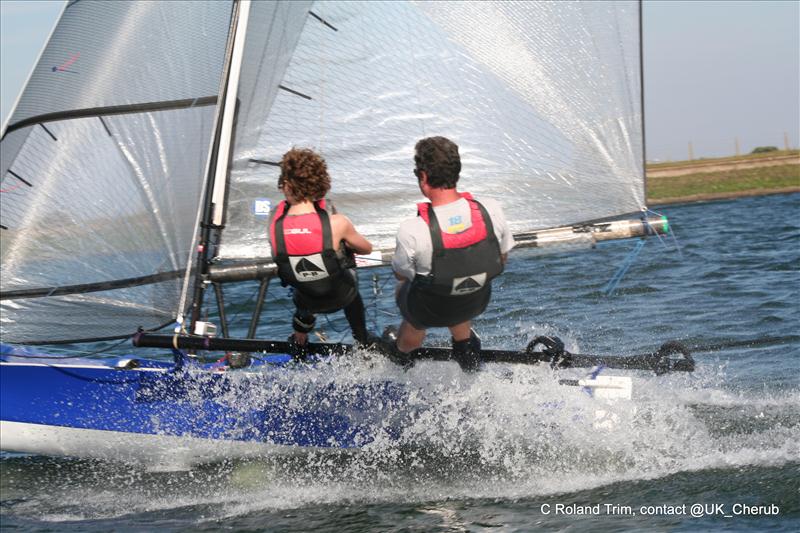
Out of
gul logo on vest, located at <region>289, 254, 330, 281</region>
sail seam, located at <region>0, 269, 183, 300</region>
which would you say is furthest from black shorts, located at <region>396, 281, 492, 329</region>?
sail seam, located at <region>0, 269, 183, 300</region>

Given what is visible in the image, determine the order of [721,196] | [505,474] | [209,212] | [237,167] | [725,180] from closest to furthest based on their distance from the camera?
1. [505,474]
2. [209,212]
3. [237,167]
4. [721,196]
5. [725,180]

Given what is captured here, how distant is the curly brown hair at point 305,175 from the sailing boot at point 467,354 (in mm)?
944

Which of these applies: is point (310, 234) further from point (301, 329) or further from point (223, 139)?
point (223, 139)

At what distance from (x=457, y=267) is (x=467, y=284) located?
0.10 metres

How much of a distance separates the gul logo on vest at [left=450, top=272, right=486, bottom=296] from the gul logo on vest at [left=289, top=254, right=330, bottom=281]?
61cm

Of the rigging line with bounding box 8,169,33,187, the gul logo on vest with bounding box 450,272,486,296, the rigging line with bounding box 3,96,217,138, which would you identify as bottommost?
the gul logo on vest with bounding box 450,272,486,296

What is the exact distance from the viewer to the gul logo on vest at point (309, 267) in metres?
4.47

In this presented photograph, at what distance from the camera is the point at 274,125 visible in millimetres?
5605

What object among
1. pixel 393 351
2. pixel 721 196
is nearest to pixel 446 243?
pixel 393 351

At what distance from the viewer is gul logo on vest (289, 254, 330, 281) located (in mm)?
4473

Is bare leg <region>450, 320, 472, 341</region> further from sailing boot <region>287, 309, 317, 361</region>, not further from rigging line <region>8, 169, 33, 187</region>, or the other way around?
rigging line <region>8, 169, 33, 187</region>

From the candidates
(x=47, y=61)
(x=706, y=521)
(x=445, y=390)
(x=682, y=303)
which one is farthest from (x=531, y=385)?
(x=682, y=303)

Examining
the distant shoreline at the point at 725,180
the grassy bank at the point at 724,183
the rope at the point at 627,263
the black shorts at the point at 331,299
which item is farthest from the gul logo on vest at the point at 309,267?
the grassy bank at the point at 724,183

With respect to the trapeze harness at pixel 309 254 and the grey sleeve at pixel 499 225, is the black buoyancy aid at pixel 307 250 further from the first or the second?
the grey sleeve at pixel 499 225
